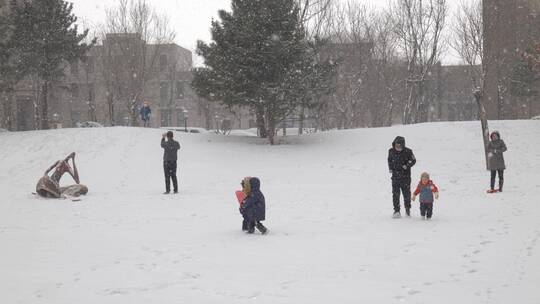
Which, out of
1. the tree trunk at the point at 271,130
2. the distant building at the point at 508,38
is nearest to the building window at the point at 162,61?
the distant building at the point at 508,38

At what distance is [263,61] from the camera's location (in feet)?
87.5

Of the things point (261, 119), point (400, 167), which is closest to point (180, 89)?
point (261, 119)

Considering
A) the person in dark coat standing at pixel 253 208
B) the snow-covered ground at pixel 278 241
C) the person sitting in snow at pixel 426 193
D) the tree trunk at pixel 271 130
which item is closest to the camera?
the snow-covered ground at pixel 278 241

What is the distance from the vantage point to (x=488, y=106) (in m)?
47.4

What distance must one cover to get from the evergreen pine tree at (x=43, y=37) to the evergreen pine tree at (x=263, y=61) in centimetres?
960

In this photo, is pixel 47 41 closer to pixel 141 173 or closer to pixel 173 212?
pixel 141 173

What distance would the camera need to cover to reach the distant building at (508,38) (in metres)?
44.5

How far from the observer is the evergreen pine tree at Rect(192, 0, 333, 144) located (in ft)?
87.1

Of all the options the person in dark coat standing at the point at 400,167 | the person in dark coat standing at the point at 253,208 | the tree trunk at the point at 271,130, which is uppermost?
the tree trunk at the point at 271,130

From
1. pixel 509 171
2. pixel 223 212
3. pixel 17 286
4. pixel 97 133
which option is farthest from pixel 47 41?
pixel 17 286

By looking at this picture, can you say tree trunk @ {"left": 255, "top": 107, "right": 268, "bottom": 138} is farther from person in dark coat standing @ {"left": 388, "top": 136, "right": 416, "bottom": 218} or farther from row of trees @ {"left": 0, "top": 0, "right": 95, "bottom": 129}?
person in dark coat standing @ {"left": 388, "top": 136, "right": 416, "bottom": 218}

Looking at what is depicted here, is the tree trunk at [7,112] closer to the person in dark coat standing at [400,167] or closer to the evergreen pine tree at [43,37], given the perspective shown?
the evergreen pine tree at [43,37]

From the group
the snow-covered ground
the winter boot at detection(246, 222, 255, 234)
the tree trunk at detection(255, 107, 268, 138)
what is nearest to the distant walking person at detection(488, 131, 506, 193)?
the snow-covered ground

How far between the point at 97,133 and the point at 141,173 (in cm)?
837
